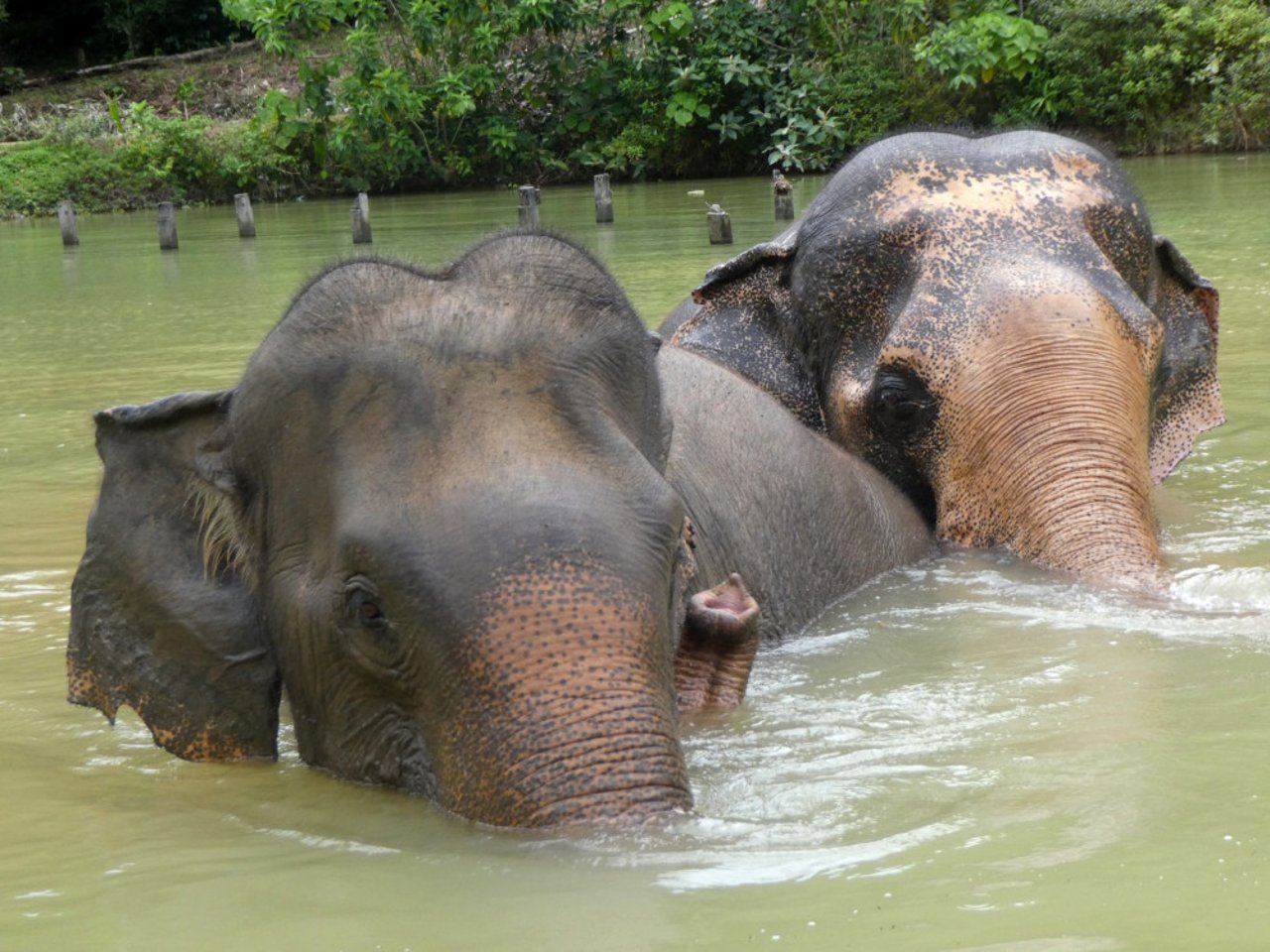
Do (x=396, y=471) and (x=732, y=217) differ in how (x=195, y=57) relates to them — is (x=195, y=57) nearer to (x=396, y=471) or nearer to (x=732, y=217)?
(x=732, y=217)

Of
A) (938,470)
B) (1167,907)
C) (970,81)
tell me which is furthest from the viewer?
(970,81)

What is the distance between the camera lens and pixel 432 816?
3561 millimetres

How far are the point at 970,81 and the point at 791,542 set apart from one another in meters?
23.8

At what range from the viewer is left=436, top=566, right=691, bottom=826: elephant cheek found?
10.6 ft

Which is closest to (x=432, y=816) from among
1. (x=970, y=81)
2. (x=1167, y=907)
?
(x=1167, y=907)

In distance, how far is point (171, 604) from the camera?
4043 mm

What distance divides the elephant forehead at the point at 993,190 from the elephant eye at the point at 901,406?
523 millimetres

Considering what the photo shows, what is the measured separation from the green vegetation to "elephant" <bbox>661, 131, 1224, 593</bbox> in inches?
892

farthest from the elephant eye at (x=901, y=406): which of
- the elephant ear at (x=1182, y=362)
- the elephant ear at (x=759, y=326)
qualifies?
the elephant ear at (x=1182, y=362)

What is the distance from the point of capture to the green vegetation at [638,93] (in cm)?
2950

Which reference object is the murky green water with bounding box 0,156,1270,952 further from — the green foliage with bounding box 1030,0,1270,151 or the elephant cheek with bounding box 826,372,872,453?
the green foliage with bounding box 1030,0,1270,151

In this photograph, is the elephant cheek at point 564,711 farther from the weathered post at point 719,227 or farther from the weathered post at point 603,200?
the weathered post at point 603,200

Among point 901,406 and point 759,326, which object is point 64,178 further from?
point 901,406

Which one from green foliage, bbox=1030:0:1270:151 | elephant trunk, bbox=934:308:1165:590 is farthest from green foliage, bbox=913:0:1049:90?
elephant trunk, bbox=934:308:1165:590
